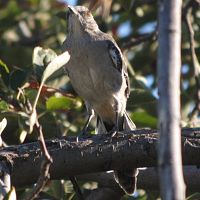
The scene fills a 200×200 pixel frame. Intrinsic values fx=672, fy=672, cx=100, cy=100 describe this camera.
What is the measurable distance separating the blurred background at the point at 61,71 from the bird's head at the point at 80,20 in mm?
345

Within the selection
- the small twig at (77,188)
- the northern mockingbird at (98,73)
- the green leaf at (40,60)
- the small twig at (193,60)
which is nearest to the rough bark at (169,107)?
the green leaf at (40,60)

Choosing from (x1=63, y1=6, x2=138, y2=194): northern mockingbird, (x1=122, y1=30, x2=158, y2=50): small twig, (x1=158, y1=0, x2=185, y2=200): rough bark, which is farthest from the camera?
(x1=122, y1=30, x2=158, y2=50): small twig

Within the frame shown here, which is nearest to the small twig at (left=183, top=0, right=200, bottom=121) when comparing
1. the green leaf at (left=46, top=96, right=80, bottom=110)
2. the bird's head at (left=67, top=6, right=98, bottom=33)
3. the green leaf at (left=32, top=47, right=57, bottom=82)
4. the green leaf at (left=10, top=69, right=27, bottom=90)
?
the bird's head at (left=67, top=6, right=98, bottom=33)

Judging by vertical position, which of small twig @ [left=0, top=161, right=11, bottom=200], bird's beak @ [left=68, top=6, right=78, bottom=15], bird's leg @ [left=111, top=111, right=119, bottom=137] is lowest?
bird's leg @ [left=111, top=111, right=119, bottom=137]

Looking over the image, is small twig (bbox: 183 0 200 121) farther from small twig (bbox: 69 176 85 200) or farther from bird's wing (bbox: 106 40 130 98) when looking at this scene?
small twig (bbox: 69 176 85 200)

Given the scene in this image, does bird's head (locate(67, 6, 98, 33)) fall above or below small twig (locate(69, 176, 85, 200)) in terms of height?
above

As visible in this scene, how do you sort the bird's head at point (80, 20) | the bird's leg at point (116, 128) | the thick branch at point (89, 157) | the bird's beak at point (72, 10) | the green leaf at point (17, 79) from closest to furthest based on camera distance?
the thick branch at point (89, 157), the green leaf at point (17, 79), the bird's leg at point (116, 128), the bird's beak at point (72, 10), the bird's head at point (80, 20)

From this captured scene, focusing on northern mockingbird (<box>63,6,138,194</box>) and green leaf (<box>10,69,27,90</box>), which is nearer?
green leaf (<box>10,69,27,90</box>)

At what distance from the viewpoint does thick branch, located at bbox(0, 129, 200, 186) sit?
3268mm

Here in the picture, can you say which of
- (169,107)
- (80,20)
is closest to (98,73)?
(80,20)

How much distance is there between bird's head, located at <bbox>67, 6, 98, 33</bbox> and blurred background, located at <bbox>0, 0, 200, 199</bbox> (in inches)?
13.6

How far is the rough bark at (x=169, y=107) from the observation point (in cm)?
171

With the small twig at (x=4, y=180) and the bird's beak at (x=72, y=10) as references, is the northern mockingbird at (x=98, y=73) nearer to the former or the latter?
the bird's beak at (x=72, y=10)

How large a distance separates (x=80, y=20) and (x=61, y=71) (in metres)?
0.82
